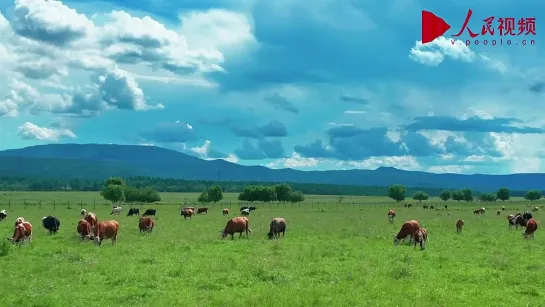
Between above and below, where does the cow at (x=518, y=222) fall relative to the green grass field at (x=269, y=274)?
above

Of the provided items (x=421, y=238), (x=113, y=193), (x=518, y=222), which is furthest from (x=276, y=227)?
(x=113, y=193)

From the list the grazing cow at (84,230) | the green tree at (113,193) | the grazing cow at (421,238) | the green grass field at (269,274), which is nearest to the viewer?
the green grass field at (269,274)

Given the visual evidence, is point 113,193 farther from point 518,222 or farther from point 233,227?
point 518,222

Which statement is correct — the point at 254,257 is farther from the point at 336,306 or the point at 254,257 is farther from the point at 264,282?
the point at 336,306

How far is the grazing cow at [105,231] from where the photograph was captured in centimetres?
3218

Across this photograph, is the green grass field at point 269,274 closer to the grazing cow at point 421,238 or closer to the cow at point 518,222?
the grazing cow at point 421,238

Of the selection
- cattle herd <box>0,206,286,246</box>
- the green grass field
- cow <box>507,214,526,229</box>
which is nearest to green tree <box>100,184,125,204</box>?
cattle herd <box>0,206,286,246</box>

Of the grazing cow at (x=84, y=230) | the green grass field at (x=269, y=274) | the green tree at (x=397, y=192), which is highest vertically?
the green tree at (x=397, y=192)

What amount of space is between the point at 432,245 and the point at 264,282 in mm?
16579

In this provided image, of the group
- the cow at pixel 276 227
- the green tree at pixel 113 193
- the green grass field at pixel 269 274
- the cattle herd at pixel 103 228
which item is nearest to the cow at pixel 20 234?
the cattle herd at pixel 103 228

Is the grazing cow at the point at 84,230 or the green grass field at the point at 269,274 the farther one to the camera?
the grazing cow at the point at 84,230

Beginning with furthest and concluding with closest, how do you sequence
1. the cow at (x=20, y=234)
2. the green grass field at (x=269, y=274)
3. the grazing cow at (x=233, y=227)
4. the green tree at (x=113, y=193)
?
the green tree at (x=113, y=193)
the grazing cow at (x=233, y=227)
the cow at (x=20, y=234)
the green grass field at (x=269, y=274)

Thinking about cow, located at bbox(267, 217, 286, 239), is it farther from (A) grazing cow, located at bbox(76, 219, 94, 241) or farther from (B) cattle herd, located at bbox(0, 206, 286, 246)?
(A) grazing cow, located at bbox(76, 219, 94, 241)

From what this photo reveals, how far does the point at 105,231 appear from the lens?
33.1 m
